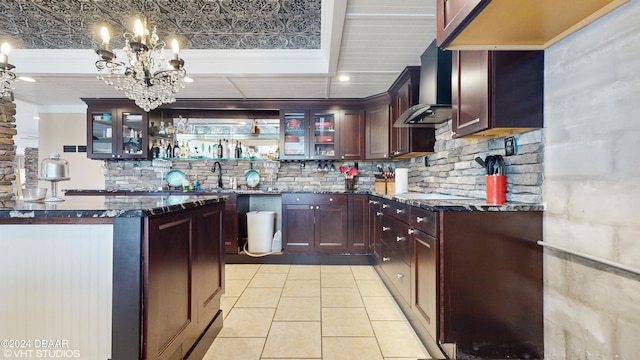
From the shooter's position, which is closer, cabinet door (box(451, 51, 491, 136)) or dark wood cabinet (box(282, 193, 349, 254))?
cabinet door (box(451, 51, 491, 136))

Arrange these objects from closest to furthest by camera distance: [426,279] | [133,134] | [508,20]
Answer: [508,20], [426,279], [133,134]

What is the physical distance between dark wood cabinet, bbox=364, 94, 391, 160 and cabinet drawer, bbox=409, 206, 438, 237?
193 centimetres

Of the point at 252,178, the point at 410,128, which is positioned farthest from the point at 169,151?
the point at 410,128

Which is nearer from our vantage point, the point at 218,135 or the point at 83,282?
the point at 83,282

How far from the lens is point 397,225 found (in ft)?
7.86

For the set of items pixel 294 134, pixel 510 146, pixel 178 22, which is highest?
pixel 178 22

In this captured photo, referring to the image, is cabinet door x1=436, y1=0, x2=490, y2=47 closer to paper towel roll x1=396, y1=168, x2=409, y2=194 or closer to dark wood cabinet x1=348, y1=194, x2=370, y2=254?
paper towel roll x1=396, y1=168, x2=409, y2=194

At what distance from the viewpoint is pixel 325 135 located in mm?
4164

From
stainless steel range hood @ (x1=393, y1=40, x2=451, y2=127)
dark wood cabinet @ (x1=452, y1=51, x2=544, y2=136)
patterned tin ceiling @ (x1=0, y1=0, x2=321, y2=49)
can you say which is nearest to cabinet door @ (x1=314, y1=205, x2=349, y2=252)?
stainless steel range hood @ (x1=393, y1=40, x2=451, y2=127)

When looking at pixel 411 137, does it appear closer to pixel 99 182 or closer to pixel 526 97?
pixel 526 97

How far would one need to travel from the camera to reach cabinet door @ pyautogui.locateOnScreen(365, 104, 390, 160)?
3799 mm

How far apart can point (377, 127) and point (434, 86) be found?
1.66m

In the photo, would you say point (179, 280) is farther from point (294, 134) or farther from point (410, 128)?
point (294, 134)

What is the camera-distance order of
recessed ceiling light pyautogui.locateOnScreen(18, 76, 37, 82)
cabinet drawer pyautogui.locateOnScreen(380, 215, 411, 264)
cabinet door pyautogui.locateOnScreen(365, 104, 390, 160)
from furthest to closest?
cabinet door pyautogui.locateOnScreen(365, 104, 390, 160) < recessed ceiling light pyautogui.locateOnScreen(18, 76, 37, 82) < cabinet drawer pyautogui.locateOnScreen(380, 215, 411, 264)
